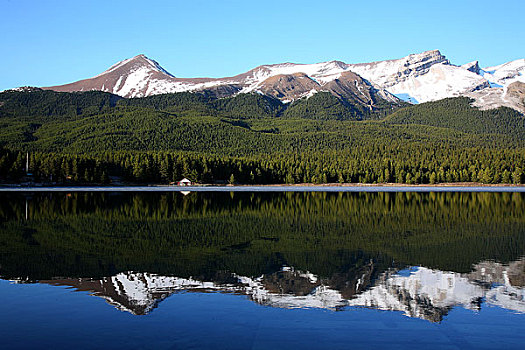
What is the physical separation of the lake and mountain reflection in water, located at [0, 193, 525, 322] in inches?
4.0

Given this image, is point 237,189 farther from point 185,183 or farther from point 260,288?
point 260,288

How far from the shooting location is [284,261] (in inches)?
1042

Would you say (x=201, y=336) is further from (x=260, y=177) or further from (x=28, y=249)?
(x=260, y=177)

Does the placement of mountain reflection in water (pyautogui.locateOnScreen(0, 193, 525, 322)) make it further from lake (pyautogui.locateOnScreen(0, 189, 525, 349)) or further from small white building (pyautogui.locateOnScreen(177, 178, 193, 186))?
small white building (pyautogui.locateOnScreen(177, 178, 193, 186))

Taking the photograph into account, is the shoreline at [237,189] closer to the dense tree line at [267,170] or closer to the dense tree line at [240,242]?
the dense tree line at [267,170]

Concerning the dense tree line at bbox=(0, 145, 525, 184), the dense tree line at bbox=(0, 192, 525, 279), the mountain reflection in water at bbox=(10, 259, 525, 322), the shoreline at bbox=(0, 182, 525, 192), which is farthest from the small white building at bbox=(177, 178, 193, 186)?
the mountain reflection in water at bbox=(10, 259, 525, 322)

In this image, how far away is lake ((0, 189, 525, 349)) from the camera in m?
14.9

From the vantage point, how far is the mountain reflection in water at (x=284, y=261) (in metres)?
19.6

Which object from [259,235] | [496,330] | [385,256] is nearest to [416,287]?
[496,330]

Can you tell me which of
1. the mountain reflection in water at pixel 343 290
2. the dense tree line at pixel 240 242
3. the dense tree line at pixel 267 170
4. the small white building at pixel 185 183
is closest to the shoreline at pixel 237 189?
the dense tree line at pixel 267 170

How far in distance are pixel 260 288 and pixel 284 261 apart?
589 centimetres

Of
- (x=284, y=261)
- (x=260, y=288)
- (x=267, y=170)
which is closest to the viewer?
(x=260, y=288)

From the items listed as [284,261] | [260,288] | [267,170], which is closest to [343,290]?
[260,288]

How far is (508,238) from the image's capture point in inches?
1396
